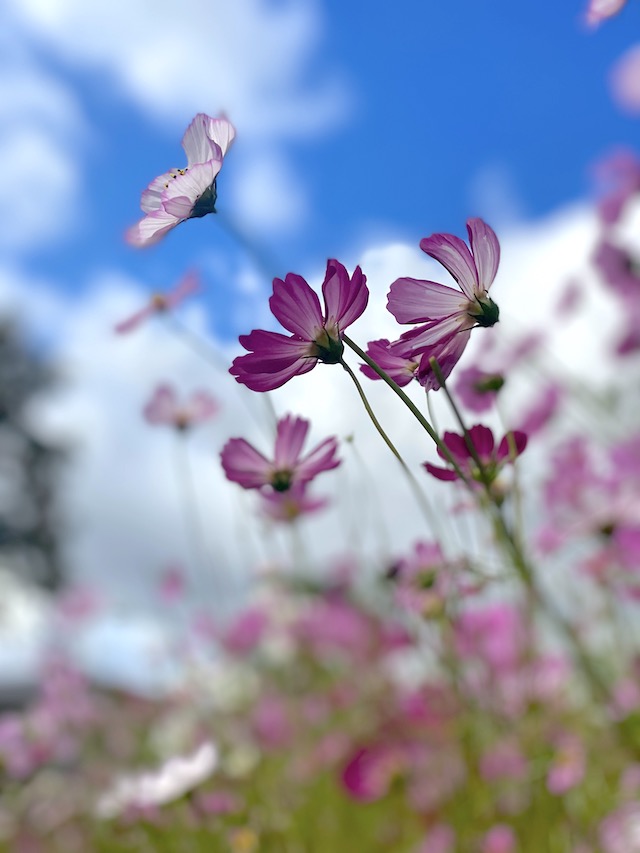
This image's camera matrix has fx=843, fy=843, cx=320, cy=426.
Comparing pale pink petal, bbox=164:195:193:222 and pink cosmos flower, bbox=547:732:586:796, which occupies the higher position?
pale pink petal, bbox=164:195:193:222

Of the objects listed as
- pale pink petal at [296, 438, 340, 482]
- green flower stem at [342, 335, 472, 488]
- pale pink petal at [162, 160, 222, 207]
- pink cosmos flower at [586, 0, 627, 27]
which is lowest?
green flower stem at [342, 335, 472, 488]

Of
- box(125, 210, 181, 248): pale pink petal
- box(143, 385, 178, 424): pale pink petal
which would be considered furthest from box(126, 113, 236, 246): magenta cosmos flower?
box(143, 385, 178, 424): pale pink petal

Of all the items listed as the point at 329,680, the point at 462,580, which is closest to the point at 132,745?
the point at 329,680

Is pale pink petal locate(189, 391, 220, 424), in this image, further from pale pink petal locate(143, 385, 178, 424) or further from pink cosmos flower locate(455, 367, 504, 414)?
pink cosmos flower locate(455, 367, 504, 414)

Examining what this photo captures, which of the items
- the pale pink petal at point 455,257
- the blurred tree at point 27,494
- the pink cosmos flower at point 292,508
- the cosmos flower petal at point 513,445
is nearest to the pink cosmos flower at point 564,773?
the pink cosmos flower at point 292,508

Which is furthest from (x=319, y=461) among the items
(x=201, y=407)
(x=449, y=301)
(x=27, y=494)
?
(x=27, y=494)

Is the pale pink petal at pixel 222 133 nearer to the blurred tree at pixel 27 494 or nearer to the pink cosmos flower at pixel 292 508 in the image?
the pink cosmos flower at pixel 292 508

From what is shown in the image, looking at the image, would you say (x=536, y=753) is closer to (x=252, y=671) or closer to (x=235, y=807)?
(x=235, y=807)
